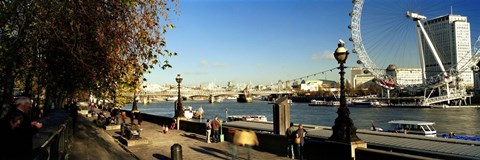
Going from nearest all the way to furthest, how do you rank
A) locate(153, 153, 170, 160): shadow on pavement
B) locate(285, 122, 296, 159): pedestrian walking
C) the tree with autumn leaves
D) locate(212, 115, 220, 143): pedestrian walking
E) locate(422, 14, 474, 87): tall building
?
the tree with autumn leaves → locate(285, 122, 296, 159): pedestrian walking → locate(153, 153, 170, 160): shadow on pavement → locate(212, 115, 220, 143): pedestrian walking → locate(422, 14, 474, 87): tall building

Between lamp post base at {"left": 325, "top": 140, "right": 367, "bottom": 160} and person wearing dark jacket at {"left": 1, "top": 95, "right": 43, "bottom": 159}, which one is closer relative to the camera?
A: person wearing dark jacket at {"left": 1, "top": 95, "right": 43, "bottom": 159}

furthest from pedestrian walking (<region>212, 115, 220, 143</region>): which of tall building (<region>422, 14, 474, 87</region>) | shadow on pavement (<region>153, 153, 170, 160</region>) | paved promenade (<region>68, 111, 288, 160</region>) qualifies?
tall building (<region>422, 14, 474, 87</region>)

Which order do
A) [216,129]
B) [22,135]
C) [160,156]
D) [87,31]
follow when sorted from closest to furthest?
1. [22,135]
2. [87,31]
3. [160,156]
4. [216,129]

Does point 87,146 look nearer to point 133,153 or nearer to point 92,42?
point 133,153

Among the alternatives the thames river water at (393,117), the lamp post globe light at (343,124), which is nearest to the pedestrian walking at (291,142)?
the lamp post globe light at (343,124)

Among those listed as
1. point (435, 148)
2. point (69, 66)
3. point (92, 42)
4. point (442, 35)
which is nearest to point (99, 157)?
point (69, 66)

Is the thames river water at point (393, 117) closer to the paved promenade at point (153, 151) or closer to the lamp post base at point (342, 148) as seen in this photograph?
the paved promenade at point (153, 151)

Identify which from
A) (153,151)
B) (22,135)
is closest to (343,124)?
(153,151)

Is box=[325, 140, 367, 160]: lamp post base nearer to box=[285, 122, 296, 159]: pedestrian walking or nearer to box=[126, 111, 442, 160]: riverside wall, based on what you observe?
box=[126, 111, 442, 160]: riverside wall

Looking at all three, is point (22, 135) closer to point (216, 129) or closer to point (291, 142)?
point (291, 142)

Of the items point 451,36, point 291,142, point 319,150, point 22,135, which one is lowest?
point 319,150

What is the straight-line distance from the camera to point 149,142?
20.3 metres

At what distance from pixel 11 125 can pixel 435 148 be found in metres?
17.1

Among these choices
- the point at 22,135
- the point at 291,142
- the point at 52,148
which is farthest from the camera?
the point at 291,142
